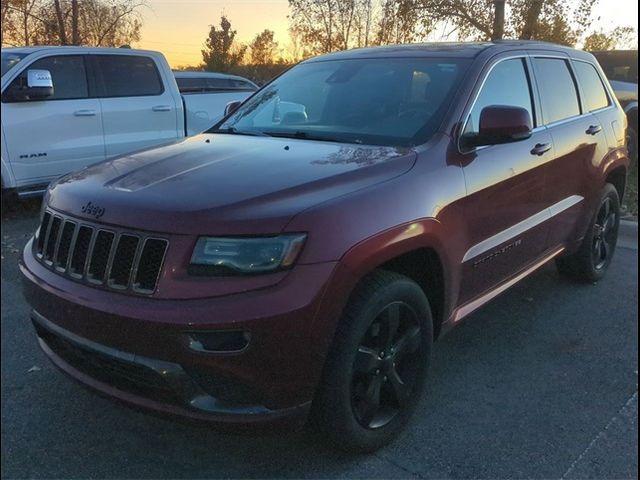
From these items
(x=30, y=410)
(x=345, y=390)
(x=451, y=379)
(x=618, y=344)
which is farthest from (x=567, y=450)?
(x=30, y=410)

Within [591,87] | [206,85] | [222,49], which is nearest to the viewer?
[222,49]

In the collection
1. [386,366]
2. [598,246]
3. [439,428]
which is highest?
[386,366]

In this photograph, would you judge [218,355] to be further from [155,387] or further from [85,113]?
[85,113]

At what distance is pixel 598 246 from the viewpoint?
491 centimetres

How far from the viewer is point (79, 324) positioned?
232 centimetres

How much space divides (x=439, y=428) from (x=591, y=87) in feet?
10.4

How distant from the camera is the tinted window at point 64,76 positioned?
207 inches

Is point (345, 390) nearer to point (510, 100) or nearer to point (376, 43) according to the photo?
point (510, 100)

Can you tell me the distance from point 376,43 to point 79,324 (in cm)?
327

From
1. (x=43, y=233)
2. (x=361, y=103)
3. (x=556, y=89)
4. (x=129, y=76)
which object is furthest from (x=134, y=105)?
(x=556, y=89)

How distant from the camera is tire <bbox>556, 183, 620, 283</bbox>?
468cm

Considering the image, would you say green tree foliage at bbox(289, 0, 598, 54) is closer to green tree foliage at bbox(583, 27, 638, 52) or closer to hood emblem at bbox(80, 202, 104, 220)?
green tree foliage at bbox(583, 27, 638, 52)

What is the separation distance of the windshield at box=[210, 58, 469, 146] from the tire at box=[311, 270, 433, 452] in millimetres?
846

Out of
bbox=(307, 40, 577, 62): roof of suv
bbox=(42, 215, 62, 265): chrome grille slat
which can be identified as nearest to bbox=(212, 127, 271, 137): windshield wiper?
bbox=(307, 40, 577, 62): roof of suv
